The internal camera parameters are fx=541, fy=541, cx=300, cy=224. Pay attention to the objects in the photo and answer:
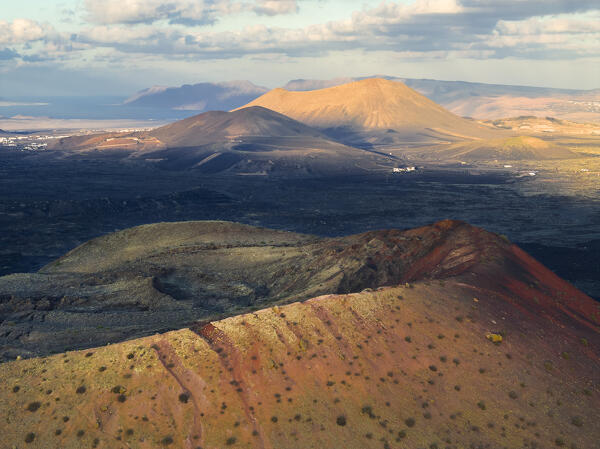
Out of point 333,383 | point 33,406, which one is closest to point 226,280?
point 333,383

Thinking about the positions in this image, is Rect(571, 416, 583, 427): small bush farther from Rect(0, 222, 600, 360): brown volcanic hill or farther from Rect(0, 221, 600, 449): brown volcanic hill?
Rect(0, 222, 600, 360): brown volcanic hill

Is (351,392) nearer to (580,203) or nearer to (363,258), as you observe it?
(363,258)

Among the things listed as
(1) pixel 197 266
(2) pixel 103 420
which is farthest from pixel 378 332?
(1) pixel 197 266

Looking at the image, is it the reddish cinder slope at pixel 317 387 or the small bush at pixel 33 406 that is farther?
the small bush at pixel 33 406

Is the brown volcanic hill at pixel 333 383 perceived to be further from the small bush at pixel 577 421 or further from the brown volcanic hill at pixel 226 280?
the brown volcanic hill at pixel 226 280

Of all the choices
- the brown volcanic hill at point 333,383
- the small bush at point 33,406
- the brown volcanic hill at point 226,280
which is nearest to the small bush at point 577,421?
the brown volcanic hill at point 333,383

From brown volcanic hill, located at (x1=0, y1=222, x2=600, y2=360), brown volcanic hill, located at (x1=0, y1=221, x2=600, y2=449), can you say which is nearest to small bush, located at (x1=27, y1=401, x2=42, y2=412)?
brown volcanic hill, located at (x1=0, y1=221, x2=600, y2=449)

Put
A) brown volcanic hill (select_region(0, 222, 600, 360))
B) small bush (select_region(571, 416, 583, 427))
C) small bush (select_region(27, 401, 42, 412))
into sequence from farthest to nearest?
brown volcanic hill (select_region(0, 222, 600, 360)), small bush (select_region(571, 416, 583, 427)), small bush (select_region(27, 401, 42, 412))
